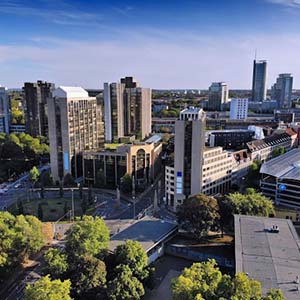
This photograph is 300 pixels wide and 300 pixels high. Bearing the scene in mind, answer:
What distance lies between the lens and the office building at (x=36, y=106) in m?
114

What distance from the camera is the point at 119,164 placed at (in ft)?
252

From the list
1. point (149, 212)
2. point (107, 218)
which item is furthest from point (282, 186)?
point (107, 218)

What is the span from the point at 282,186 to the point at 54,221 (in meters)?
43.8

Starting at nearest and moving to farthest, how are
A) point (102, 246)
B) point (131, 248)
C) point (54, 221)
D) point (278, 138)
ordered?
point (131, 248)
point (102, 246)
point (54, 221)
point (278, 138)

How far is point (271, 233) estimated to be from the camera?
41.9m

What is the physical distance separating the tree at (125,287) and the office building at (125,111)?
268 feet

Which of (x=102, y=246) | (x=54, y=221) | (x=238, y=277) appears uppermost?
(x=238, y=277)

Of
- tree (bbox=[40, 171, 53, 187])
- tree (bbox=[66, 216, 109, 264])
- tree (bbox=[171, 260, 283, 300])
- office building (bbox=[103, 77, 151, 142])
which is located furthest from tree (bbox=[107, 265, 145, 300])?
office building (bbox=[103, 77, 151, 142])

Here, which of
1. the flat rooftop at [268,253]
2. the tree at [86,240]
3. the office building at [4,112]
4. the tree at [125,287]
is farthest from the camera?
the office building at [4,112]

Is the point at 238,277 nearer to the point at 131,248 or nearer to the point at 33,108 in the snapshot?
the point at 131,248

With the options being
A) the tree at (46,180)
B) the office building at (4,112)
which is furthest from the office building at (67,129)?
the office building at (4,112)

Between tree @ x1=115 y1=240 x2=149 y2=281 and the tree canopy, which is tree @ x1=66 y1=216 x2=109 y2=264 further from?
the tree canopy

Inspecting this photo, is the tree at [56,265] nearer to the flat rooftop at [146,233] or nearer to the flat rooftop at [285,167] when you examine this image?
the flat rooftop at [146,233]

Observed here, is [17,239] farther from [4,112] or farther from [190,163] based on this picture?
[4,112]
